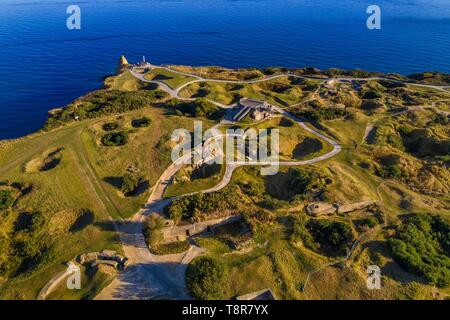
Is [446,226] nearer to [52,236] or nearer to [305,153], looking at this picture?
[305,153]

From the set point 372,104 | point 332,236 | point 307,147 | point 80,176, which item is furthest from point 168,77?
point 332,236

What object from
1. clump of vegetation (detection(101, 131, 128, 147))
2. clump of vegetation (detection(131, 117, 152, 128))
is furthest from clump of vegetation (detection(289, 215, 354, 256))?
clump of vegetation (detection(131, 117, 152, 128))

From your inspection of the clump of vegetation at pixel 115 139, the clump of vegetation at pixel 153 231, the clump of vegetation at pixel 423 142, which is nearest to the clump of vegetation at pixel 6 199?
the clump of vegetation at pixel 115 139

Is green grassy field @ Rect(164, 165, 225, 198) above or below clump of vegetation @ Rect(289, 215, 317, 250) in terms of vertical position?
above

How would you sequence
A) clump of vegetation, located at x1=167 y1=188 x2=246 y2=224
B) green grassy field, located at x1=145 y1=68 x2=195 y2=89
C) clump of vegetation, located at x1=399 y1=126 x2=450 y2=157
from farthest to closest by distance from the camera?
green grassy field, located at x1=145 y1=68 x2=195 y2=89 < clump of vegetation, located at x1=399 y1=126 x2=450 y2=157 < clump of vegetation, located at x1=167 y1=188 x2=246 y2=224

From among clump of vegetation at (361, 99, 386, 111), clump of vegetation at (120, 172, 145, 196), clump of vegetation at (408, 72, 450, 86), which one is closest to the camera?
clump of vegetation at (120, 172, 145, 196)

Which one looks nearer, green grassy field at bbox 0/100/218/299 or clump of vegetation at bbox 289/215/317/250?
green grassy field at bbox 0/100/218/299

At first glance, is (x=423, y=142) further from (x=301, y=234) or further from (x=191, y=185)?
(x=191, y=185)

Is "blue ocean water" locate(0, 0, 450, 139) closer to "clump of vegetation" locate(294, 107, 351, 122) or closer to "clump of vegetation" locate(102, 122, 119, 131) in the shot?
"clump of vegetation" locate(102, 122, 119, 131)
